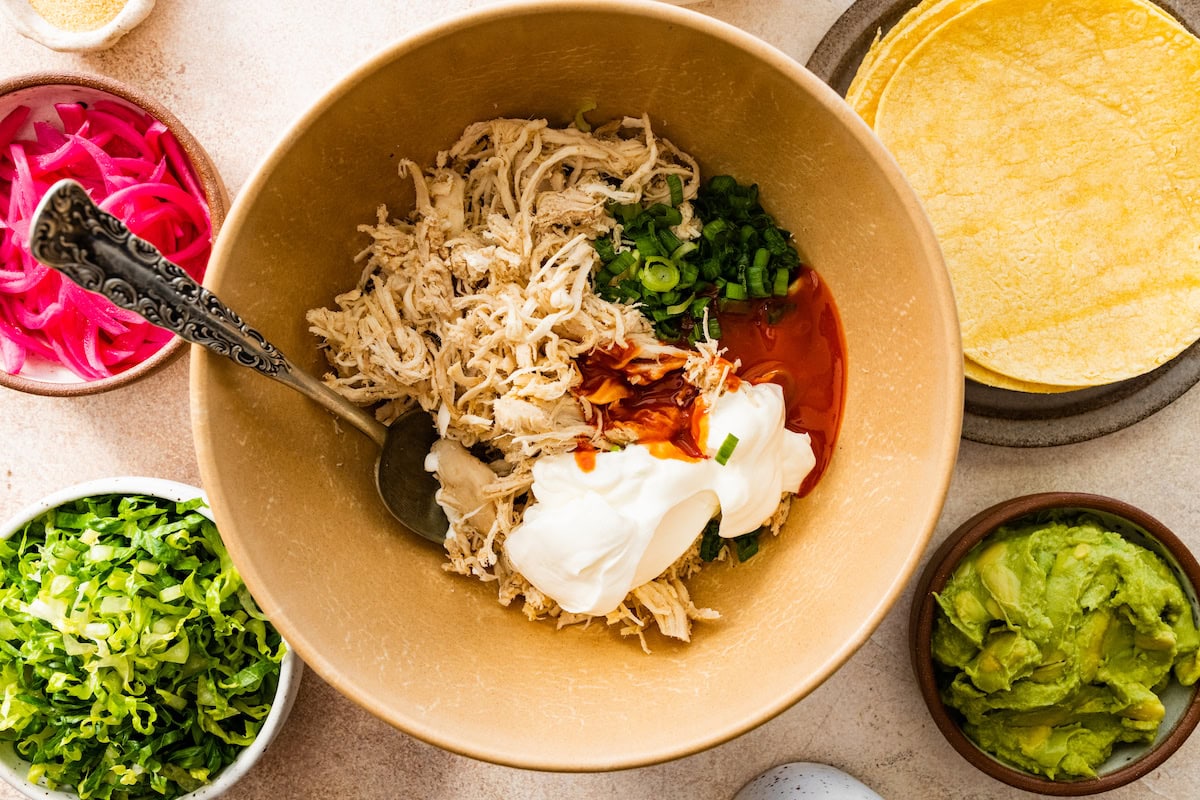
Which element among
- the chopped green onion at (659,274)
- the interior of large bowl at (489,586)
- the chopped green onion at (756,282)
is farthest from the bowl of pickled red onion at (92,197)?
the chopped green onion at (756,282)

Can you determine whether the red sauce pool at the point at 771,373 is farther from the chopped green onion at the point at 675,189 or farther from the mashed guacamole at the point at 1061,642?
the mashed guacamole at the point at 1061,642

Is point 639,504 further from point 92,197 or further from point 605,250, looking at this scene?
point 92,197

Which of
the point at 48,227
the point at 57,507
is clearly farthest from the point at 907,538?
the point at 57,507

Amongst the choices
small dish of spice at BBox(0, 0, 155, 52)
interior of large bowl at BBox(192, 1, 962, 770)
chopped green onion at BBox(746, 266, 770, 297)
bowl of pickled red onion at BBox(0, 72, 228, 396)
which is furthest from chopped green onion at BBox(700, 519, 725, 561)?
small dish of spice at BBox(0, 0, 155, 52)

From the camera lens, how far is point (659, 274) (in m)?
1.71

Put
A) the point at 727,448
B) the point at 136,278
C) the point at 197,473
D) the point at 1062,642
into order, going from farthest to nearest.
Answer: the point at 197,473 < the point at 1062,642 < the point at 727,448 < the point at 136,278

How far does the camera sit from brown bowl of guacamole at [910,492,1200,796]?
6.16 ft

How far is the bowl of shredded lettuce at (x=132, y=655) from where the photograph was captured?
5.98 feet

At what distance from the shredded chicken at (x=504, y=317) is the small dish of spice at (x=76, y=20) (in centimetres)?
78

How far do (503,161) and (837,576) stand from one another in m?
0.97

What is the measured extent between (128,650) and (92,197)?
924 millimetres

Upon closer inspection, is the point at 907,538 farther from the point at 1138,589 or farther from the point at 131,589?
the point at 131,589

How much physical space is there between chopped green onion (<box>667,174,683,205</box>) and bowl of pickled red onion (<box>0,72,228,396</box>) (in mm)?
888

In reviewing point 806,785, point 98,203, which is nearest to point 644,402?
point 806,785
